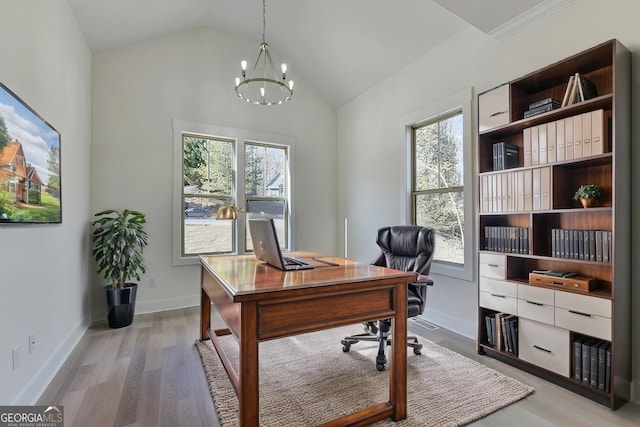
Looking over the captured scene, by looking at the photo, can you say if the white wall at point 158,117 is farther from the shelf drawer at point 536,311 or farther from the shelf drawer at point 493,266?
the shelf drawer at point 536,311

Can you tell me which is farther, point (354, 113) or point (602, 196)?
point (354, 113)

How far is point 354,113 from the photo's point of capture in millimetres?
4719

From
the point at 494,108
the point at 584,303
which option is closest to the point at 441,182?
the point at 494,108

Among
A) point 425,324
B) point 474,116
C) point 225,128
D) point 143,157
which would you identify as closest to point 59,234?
point 143,157

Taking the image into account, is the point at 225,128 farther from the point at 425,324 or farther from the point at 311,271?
the point at 425,324

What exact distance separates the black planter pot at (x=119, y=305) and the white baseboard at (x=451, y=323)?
10.5 feet

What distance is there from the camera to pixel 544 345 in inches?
86.2

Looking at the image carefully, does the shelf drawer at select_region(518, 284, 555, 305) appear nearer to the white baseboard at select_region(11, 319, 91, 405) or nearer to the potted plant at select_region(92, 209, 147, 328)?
the white baseboard at select_region(11, 319, 91, 405)

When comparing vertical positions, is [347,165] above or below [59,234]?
above

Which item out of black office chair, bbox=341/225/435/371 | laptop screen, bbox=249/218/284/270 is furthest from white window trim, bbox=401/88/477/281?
laptop screen, bbox=249/218/284/270

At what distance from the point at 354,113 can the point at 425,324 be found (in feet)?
10.1

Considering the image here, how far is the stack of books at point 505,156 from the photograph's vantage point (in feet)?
8.27

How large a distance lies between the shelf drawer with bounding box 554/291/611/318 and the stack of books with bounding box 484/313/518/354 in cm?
41

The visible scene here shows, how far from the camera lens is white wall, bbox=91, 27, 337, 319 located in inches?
141
